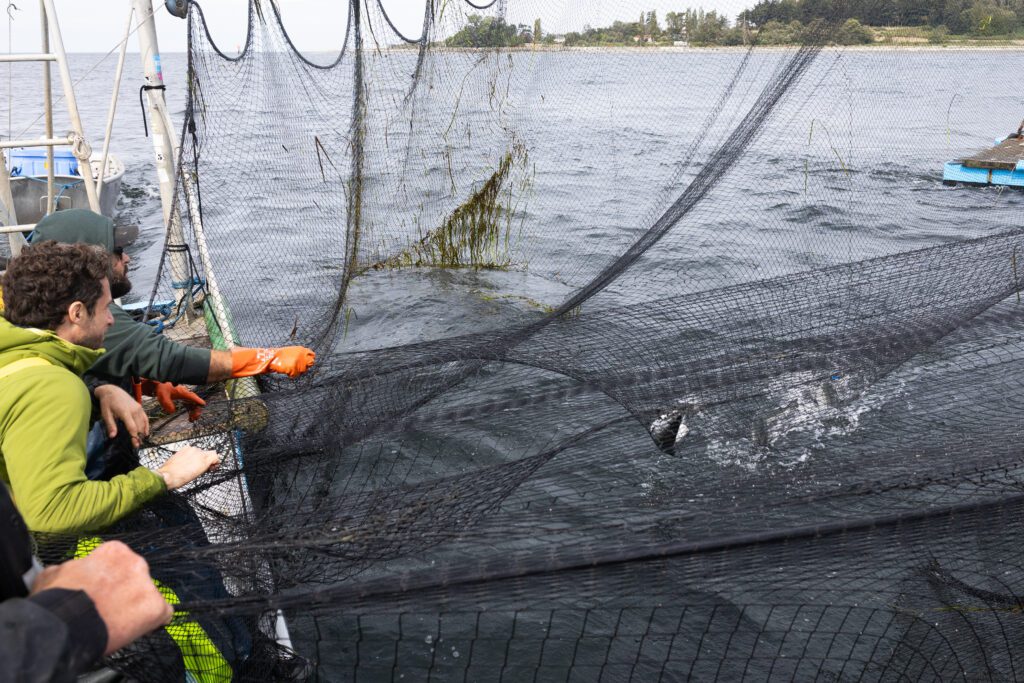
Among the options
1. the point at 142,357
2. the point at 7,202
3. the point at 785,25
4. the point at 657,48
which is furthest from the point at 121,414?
the point at 657,48

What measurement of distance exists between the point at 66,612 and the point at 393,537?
1.21 metres

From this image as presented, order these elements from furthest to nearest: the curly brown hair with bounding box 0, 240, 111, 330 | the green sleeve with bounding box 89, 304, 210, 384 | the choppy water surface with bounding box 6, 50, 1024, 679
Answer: the choppy water surface with bounding box 6, 50, 1024, 679
the green sleeve with bounding box 89, 304, 210, 384
the curly brown hair with bounding box 0, 240, 111, 330

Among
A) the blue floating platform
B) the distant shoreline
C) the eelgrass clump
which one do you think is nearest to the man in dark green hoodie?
the distant shoreline

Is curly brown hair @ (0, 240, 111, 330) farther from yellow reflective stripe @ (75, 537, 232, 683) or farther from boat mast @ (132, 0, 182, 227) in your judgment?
boat mast @ (132, 0, 182, 227)

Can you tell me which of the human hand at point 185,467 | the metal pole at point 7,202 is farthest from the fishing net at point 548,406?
the metal pole at point 7,202

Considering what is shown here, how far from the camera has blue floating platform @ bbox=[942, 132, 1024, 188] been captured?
1160 cm

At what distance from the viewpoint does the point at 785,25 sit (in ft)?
17.2

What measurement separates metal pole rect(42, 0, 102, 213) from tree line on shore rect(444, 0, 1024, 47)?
261cm

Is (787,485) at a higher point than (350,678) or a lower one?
higher

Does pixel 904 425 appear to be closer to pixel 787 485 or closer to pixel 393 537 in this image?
pixel 787 485

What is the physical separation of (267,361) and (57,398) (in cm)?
129

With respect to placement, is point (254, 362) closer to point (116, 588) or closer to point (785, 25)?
point (116, 588)

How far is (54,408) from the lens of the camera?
7.01 feet

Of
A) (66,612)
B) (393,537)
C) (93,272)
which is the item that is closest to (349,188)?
(93,272)
